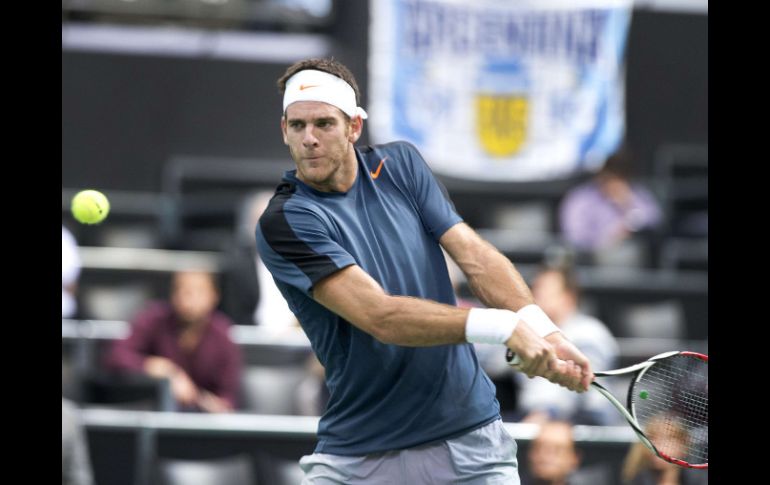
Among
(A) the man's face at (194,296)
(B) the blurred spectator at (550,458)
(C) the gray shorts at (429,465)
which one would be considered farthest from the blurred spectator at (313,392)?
(C) the gray shorts at (429,465)

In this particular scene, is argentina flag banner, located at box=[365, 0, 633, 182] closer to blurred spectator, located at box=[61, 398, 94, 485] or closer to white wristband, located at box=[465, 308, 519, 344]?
blurred spectator, located at box=[61, 398, 94, 485]

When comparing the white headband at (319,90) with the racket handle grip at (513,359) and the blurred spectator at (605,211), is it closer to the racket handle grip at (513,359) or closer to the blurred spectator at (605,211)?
the racket handle grip at (513,359)

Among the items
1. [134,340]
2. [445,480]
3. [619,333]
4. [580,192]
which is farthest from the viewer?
[580,192]

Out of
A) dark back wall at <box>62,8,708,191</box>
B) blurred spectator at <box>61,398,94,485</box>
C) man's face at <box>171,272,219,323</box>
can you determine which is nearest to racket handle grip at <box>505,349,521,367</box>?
blurred spectator at <box>61,398,94,485</box>

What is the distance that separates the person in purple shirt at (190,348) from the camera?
25.7ft

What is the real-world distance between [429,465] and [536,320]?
0.57 m

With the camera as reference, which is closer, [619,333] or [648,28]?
[619,333]

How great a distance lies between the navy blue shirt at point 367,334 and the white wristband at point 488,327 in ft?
1.15

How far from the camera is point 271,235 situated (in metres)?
4.11
